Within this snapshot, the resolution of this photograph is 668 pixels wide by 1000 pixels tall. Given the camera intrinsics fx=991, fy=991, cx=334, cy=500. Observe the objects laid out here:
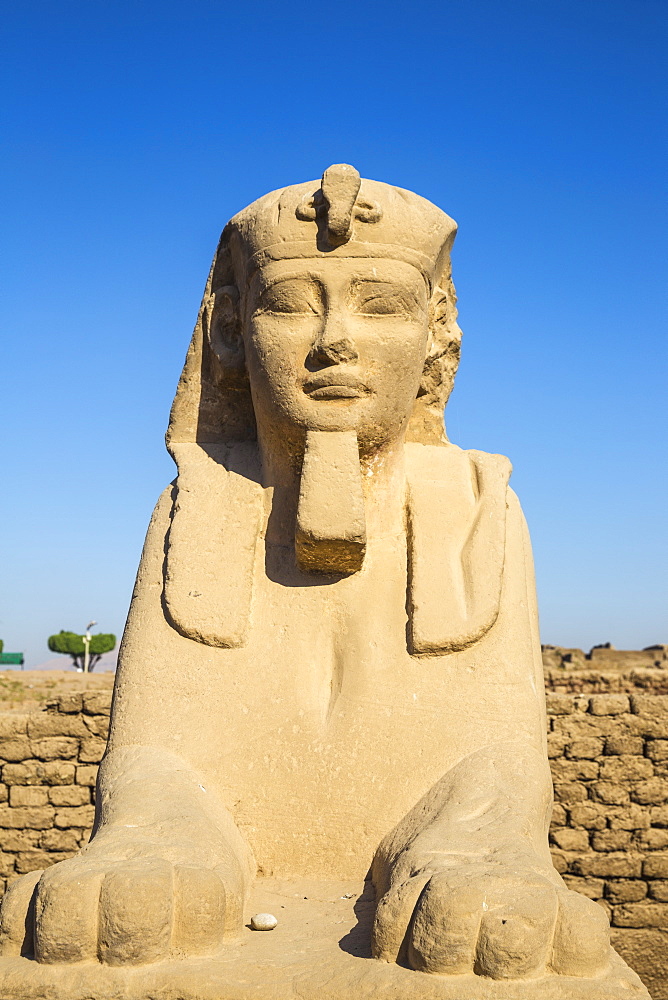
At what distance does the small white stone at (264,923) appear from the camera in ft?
7.50

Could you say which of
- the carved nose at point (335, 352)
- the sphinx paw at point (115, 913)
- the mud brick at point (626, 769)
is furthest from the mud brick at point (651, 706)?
the sphinx paw at point (115, 913)

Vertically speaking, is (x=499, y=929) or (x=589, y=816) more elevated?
(x=499, y=929)

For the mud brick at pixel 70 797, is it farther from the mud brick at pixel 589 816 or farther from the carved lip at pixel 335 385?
the carved lip at pixel 335 385

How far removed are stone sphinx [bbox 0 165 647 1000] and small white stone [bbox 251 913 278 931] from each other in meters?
0.06

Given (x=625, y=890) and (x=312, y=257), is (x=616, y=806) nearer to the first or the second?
(x=625, y=890)

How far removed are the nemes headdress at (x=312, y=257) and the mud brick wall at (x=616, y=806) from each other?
11.4ft

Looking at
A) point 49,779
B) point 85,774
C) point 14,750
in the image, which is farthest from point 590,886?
point 14,750

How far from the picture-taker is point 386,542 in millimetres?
3055

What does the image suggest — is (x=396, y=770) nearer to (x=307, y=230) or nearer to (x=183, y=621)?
(x=183, y=621)

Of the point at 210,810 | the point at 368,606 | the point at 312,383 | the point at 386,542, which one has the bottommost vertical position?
the point at 210,810

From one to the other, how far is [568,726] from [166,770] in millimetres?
4253

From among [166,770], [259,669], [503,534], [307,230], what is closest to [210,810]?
[166,770]

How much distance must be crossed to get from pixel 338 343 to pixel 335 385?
0.39 feet

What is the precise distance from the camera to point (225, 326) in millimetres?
3320
